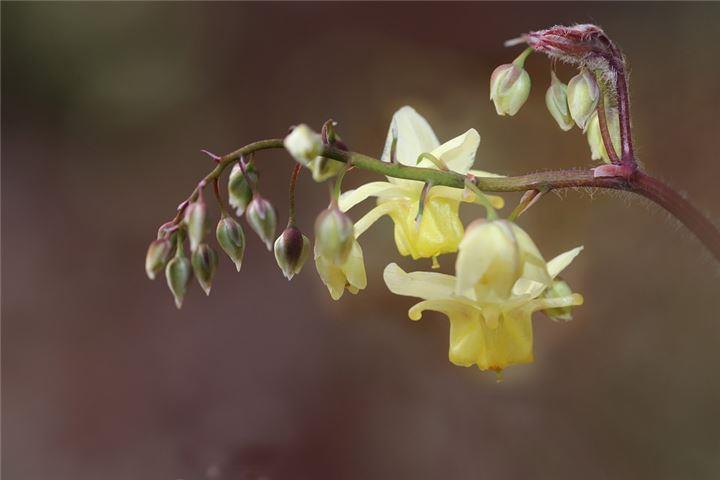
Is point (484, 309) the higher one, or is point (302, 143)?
point (302, 143)

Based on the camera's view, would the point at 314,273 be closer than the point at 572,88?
No

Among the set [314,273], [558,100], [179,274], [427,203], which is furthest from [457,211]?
[314,273]

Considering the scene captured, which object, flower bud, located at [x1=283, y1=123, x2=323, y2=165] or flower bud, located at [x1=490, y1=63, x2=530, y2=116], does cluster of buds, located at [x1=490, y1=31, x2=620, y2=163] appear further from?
flower bud, located at [x1=283, y1=123, x2=323, y2=165]

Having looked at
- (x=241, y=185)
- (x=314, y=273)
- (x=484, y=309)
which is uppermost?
(x=241, y=185)

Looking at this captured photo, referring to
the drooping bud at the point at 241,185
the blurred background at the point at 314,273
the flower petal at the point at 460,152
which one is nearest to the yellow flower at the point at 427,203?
the flower petal at the point at 460,152

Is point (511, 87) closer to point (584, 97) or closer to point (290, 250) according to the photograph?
point (584, 97)

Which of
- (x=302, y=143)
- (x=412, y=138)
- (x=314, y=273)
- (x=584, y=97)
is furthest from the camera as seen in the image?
(x=314, y=273)

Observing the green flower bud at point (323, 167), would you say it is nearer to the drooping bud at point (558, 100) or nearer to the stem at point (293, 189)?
the stem at point (293, 189)
